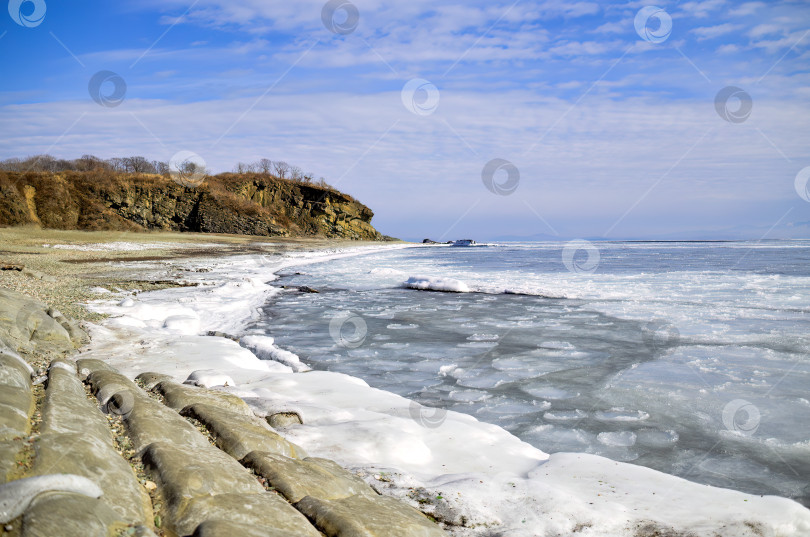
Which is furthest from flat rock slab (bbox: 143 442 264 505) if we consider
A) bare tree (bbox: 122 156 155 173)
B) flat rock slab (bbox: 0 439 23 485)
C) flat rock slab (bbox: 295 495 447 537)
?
bare tree (bbox: 122 156 155 173)

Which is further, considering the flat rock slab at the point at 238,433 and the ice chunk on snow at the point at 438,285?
the ice chunk on snow at the point at 438,285

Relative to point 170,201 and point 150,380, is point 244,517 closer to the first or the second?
point 150,380

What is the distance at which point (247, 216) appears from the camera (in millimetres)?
61469

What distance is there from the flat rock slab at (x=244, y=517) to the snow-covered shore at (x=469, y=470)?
1.09 metres

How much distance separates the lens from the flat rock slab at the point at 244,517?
227cm

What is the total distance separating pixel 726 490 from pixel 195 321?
9.20 meters

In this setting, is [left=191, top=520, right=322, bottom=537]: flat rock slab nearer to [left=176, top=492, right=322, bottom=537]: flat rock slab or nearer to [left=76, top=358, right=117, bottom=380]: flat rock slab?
[left=176, top=492, right=322, bottom=537]: flat rock slab

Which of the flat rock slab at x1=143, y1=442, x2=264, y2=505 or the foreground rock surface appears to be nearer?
the foreground rock surface

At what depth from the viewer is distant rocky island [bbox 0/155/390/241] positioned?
4359 centimetres

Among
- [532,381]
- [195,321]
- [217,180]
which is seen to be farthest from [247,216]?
[532,381]

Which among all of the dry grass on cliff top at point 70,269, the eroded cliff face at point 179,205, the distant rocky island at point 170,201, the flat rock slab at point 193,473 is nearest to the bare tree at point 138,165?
the distant rocky island at point 170,201

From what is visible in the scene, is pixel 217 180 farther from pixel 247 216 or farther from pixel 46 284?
pixel 46 284

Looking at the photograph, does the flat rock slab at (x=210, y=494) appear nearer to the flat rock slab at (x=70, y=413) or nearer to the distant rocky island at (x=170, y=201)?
the flat rock slab at (x=70, y=413)

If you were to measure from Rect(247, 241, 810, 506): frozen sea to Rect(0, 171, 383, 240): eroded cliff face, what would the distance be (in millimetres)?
39559
